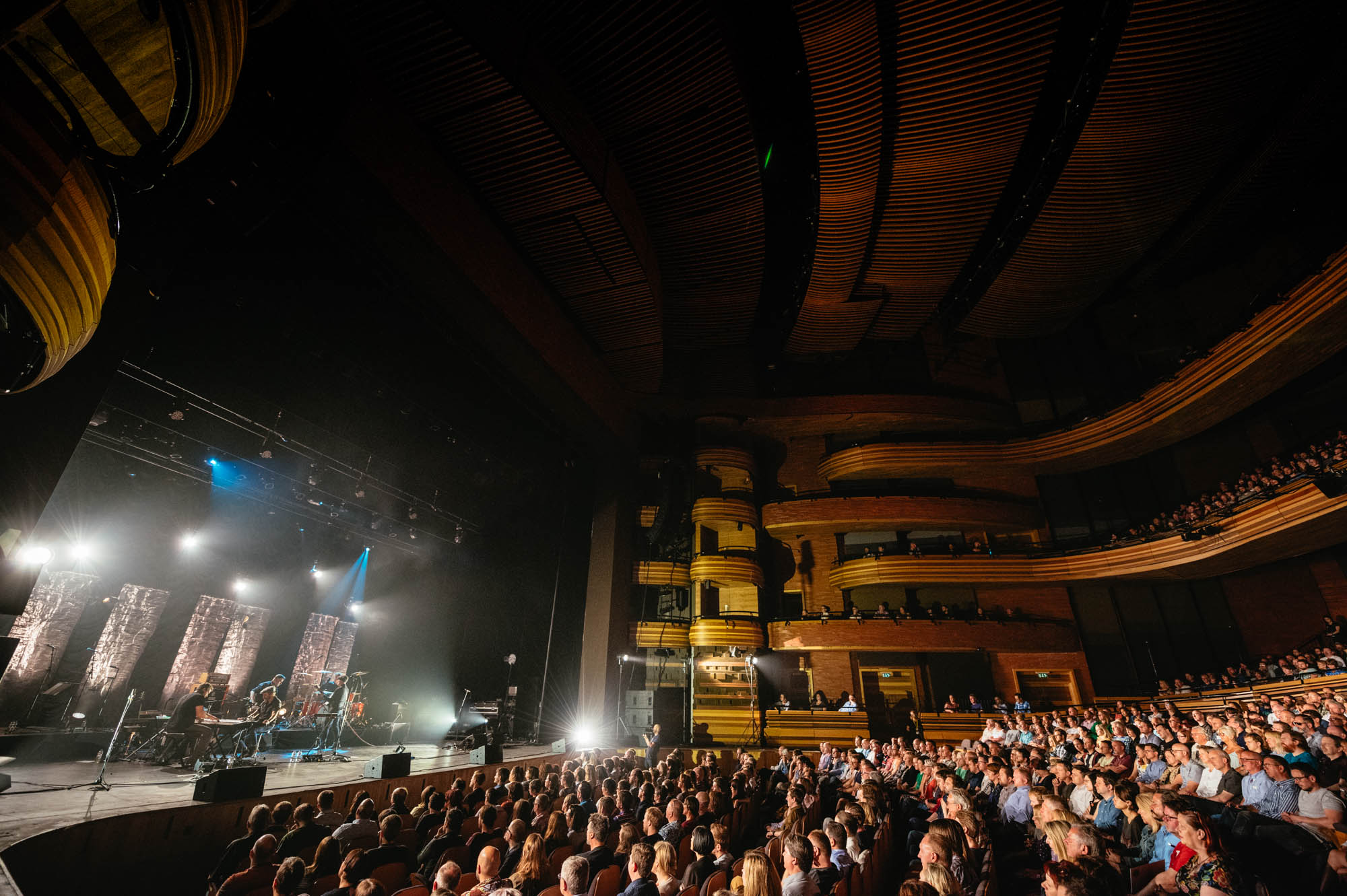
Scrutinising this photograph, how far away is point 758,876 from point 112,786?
24.2ft

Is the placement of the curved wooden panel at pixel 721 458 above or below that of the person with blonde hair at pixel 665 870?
above

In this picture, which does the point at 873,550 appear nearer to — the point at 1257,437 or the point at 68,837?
the point at 1257,437

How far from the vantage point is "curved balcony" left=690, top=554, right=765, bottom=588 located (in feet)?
55.4

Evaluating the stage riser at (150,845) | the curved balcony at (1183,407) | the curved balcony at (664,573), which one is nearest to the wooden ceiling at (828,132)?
the curved balcony at (1183,407)

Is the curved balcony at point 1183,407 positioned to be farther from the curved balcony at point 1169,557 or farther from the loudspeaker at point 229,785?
the loudspeaker at point 229,785

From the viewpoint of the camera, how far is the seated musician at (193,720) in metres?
7.76

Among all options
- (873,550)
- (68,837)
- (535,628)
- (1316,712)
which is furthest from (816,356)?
(68,837)

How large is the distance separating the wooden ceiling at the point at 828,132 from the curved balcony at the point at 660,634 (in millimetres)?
7548

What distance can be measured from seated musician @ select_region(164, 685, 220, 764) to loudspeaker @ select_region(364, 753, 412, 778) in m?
2.76

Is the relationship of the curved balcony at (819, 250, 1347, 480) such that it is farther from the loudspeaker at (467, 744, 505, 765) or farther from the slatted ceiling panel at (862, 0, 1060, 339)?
the loudspeaker at (467, 744, 505, 765)

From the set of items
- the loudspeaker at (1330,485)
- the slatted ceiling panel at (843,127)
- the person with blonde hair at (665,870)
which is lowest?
the person with blonde hair at (665,870)

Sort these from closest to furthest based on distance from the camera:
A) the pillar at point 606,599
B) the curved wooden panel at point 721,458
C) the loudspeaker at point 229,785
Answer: the loudspeaker at point 229,785 → the pillar at point 606,599 → the curved wooden panel at point 721,458

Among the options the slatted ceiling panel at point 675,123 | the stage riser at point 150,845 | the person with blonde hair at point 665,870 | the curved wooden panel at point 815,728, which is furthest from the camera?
the curved wooden panel at point 815,728

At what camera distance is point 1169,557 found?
14.3m
